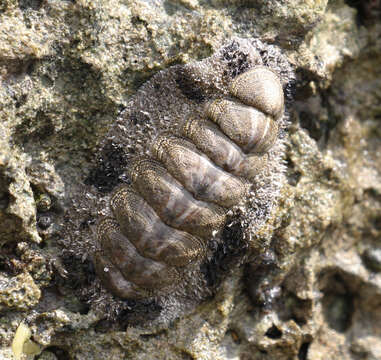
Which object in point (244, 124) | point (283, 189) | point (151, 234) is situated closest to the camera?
point (151, 234)

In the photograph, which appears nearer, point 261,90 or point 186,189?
point 186,189

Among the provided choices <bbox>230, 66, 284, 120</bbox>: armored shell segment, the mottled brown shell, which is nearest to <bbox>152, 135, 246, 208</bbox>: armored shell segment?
the mottled brown shell

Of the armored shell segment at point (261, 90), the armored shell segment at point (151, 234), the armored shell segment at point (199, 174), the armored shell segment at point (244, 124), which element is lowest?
the armored shell segment at point (151, 234)

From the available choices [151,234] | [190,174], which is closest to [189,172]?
[190,174]

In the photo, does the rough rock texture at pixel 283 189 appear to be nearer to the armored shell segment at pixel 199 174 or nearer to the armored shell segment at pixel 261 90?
the armored shell segment at pixel 261 90

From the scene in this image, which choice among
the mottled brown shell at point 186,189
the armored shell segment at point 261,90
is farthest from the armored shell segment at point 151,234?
the armored shell segment at point 261,90

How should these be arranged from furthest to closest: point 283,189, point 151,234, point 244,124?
point 283,189, point 244,124, point 151,234

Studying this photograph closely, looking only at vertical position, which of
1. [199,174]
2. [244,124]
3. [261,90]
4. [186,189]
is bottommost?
[186,189]

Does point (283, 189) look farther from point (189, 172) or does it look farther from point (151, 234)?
point (151, 234)

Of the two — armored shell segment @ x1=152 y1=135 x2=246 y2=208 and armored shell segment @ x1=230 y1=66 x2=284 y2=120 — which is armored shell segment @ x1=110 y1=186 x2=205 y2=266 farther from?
armored shell segment @ x1=230 y1=66 x2=284 y2=120
